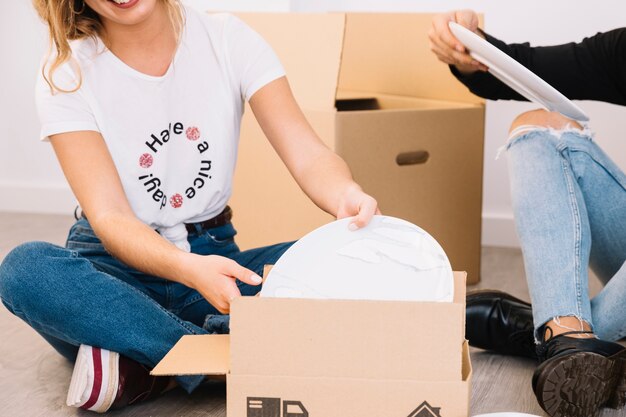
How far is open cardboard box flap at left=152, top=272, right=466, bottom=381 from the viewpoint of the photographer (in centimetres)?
76

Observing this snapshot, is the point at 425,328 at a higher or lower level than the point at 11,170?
higher

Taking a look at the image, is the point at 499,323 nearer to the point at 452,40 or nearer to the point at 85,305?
the point at 452,40

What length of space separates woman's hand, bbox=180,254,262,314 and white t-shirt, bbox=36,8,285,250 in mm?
304

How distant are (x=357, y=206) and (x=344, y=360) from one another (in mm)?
302

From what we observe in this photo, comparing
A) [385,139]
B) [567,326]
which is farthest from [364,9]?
[567,326]

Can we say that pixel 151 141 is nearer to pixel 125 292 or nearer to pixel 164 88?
pixel 164 88

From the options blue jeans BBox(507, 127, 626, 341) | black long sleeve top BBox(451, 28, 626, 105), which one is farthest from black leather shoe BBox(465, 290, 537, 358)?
black long sleeve top BBox(451, 28, 626, 105)

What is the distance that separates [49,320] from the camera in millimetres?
1179

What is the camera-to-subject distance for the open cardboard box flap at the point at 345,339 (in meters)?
0.76

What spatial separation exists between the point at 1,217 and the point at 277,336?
2.09m

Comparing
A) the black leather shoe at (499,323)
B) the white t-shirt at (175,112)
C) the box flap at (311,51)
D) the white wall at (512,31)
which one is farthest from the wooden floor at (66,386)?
the white wall at (512,31)

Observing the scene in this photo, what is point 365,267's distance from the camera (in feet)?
3.00

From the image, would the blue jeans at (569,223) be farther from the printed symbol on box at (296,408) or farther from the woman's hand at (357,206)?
the printed symbol on box at (296,408)

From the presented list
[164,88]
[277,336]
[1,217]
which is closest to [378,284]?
[277,336]
